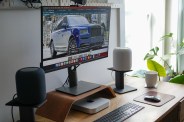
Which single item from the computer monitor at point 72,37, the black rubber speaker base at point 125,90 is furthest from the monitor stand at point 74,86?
the black rubber speaker base at point 125,90

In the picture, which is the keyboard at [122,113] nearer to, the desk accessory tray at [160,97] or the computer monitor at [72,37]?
the desk accessory tray at [160,97]

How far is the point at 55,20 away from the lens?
142 cm

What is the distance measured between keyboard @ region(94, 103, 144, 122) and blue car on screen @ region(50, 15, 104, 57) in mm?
459

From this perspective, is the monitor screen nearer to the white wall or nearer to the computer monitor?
the computer monitor

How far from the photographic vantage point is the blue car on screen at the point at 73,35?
57.2 inches

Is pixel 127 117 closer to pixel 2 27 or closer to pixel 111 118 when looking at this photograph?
pixel 111 118

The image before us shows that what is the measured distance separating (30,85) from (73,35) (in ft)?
1.65

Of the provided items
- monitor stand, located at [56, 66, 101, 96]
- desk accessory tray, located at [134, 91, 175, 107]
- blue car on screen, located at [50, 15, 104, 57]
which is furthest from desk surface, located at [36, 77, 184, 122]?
blue car on screen, located at [50, 15, 104, 57]

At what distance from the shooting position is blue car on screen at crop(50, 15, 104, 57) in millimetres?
1454

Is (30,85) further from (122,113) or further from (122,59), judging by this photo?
(122,59)

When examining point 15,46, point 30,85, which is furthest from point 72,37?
point 30,85

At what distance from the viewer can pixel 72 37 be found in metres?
1.54

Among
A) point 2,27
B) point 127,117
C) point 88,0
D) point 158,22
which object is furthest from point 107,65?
point 158,22

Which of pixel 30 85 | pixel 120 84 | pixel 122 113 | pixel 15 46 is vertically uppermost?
pixel 15 46
